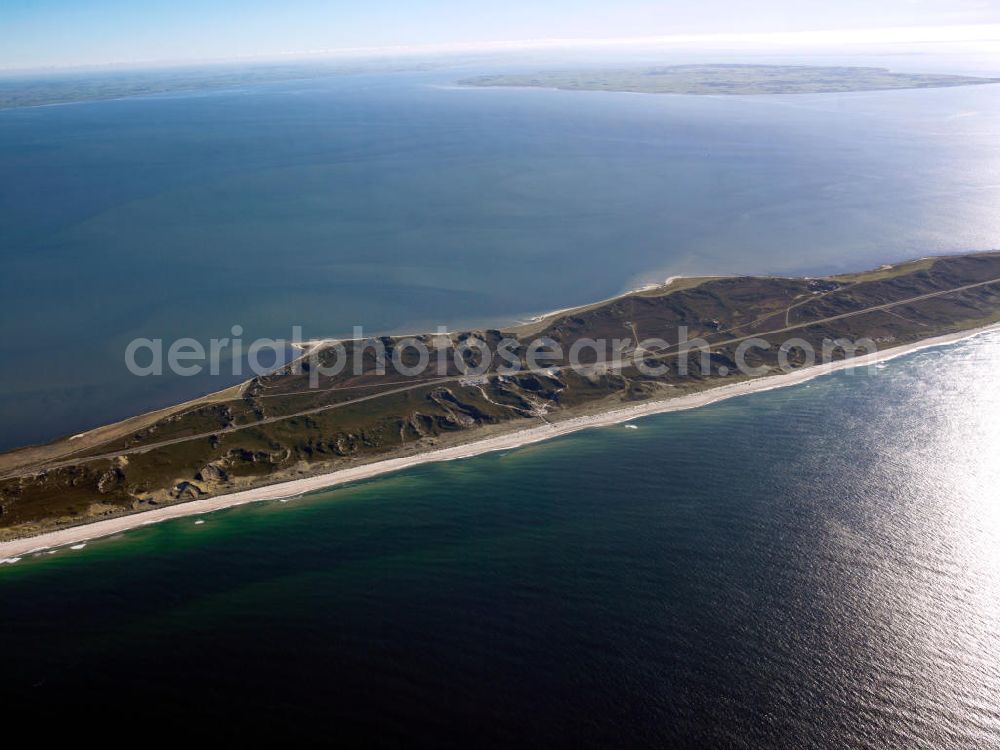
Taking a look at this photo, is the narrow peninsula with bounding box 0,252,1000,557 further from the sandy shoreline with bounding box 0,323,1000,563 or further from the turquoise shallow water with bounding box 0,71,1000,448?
the turquoise shallow water with bounding box 0,71,1000,448

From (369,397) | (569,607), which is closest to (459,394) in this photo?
(369,397)

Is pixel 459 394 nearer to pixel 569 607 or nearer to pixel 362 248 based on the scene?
pixel 569 607

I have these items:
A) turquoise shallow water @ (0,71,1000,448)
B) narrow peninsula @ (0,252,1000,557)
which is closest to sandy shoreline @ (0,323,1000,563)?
narrow peninsula @ (0,252,1000,557)

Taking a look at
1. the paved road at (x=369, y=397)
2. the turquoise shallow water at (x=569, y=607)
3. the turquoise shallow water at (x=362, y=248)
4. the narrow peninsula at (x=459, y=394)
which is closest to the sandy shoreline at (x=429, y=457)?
the narrow peninsula at (x=459, y=394)

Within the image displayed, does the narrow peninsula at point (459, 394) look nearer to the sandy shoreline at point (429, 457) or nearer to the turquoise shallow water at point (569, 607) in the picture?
the sandy shoreline at point (429, 457)

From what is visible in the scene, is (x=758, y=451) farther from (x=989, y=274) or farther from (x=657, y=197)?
(x=657, y=197)

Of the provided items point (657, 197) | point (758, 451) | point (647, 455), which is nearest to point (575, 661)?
point (647, 455)

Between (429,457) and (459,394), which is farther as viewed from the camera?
(459,394)
